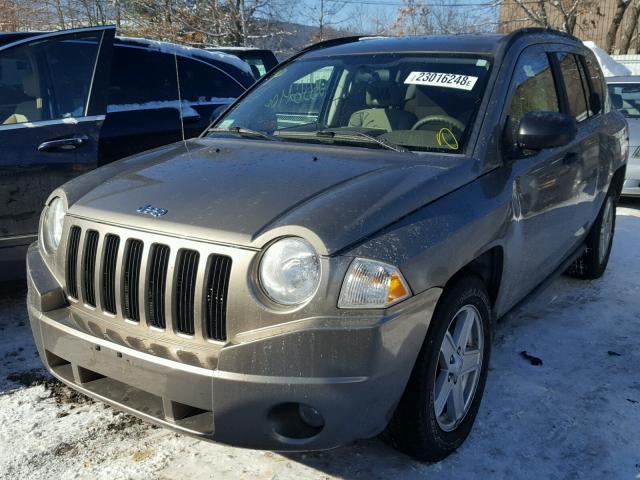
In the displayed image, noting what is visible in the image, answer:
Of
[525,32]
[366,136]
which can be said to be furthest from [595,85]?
[366,136]

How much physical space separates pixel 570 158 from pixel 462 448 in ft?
6.27

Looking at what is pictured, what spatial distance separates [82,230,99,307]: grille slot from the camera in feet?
8.25

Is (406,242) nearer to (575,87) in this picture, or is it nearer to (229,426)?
(229,426)

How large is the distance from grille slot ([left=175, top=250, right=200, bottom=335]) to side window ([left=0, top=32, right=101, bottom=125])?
2549 millimetres

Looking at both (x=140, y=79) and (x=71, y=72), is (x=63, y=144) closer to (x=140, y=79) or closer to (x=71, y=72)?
(x=71, y=72)

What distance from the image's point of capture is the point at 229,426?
2174 millimetres

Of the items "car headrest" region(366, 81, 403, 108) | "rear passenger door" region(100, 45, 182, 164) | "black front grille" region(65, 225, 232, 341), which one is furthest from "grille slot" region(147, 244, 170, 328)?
"rear passenger door" region(100, 45, 182, 164)

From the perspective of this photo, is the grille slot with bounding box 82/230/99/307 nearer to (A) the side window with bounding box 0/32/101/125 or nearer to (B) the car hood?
(B) the car hood

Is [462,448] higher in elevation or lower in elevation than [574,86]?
lower

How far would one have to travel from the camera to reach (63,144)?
4199 mm

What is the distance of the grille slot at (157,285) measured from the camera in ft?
7.50

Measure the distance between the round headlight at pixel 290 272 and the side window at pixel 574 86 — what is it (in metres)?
2.66

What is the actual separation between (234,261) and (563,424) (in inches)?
73.5

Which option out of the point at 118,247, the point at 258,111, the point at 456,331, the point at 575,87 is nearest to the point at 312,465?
the point at 456,331
